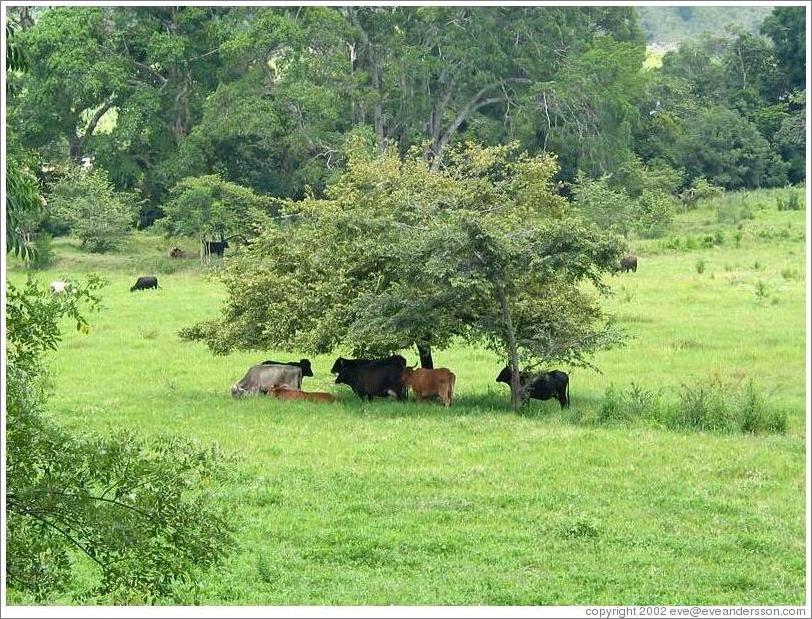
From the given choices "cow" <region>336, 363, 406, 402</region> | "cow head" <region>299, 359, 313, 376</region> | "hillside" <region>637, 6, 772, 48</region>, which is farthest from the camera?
"hillside" <region>637, 6, 772, 48</region>

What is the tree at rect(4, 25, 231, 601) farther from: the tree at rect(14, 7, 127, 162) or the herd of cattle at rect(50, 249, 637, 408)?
the tree at rect(14, 7, 127, 162)

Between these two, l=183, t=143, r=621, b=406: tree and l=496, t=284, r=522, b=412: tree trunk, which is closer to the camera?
l=183, t=143, r=621, b=406: tree

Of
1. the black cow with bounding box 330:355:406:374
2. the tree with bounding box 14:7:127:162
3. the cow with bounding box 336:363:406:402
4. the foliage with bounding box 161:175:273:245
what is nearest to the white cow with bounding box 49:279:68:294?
the black cow with bounding box 330:355:406:374

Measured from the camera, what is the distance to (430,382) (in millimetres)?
17797

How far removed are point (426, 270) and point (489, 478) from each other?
390 centimetres

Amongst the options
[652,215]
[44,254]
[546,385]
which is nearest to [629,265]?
[652,215]

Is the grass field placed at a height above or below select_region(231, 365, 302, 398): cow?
below

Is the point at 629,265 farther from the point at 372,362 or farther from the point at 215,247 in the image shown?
the point at 372,362

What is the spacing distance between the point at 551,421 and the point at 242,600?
7.58 metres

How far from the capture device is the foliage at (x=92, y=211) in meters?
41.6

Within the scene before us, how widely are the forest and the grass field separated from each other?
5 cm

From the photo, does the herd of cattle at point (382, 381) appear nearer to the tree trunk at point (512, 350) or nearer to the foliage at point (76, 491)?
the tree trunk at point (512, 350)

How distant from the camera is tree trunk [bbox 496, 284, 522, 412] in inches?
679

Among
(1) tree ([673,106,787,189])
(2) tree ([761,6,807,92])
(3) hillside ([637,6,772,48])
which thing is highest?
(3) hillside ([637,6,772,48])
